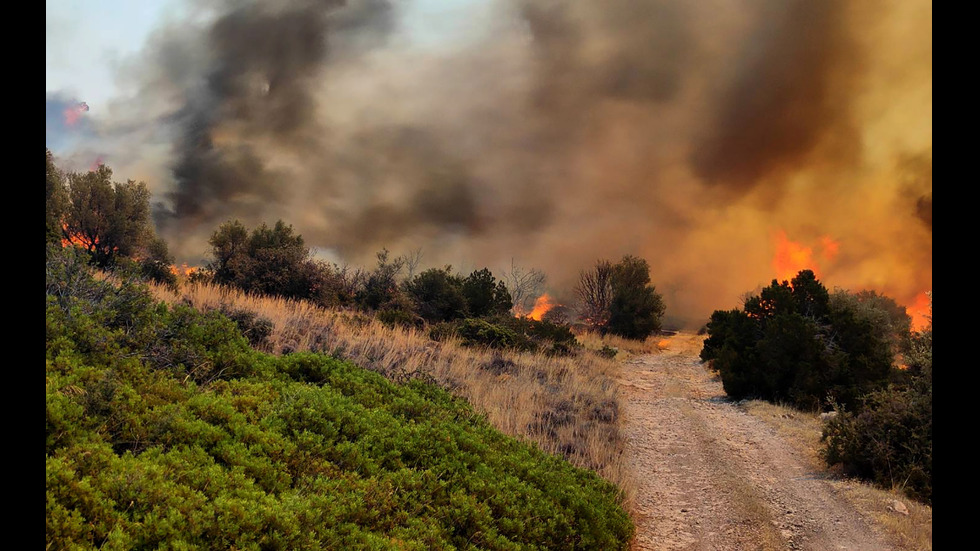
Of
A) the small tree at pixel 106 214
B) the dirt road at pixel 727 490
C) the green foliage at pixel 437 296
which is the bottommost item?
→ the dirt road at pixel 727 490

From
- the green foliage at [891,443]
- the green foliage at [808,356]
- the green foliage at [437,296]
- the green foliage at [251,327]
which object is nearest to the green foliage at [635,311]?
the green foliage at [437,296]

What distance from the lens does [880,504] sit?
8406 millimetres

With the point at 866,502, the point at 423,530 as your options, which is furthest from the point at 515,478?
the point at 866,502

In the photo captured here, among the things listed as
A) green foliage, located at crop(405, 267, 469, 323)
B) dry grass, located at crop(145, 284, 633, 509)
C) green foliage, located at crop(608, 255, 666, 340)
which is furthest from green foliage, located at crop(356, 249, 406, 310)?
green foliage, located at crop(608, 255, 666, 340)

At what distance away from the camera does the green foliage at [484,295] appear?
2706 centimetres

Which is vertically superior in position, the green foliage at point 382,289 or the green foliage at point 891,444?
the green foliage at point 382,289

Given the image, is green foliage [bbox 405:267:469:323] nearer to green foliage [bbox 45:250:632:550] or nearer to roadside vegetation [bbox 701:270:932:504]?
roadside vegetation [bbox 701:270:932:504]

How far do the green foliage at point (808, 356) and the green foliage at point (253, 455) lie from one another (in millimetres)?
11827

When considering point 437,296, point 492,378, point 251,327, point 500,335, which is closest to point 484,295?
point 437,296

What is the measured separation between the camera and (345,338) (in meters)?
12.4

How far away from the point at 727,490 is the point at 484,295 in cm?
1898

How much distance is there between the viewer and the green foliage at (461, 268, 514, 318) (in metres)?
27.1

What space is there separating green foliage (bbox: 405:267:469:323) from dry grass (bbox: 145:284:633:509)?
7.96m

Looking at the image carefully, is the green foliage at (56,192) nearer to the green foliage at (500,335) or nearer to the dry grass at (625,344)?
the green foliage at (500,335)
